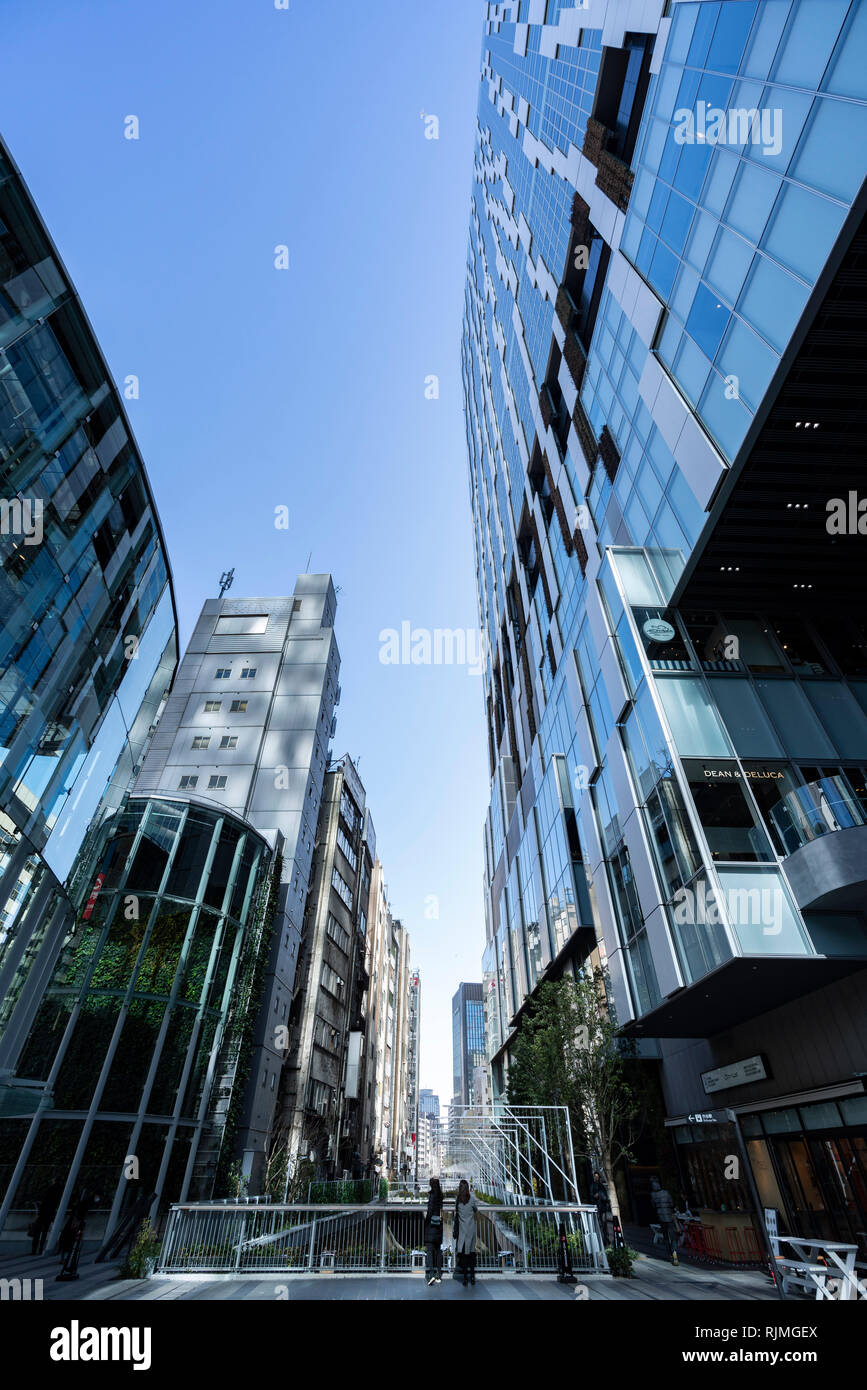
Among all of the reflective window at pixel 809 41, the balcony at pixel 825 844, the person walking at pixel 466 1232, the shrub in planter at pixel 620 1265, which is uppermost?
the reflective window at pixel 809 41

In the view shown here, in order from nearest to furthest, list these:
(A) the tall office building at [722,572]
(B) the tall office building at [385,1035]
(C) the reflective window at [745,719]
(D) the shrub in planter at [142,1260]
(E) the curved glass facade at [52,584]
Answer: (E) the curved glass facade at [52,584] < (D) the shrub in planter at [142,1260] < (A) the tall office building at [722,572] < (C) the reflective window at [745,719] < (B) the tall office building at [385,1035]

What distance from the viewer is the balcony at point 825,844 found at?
1260 centimetres

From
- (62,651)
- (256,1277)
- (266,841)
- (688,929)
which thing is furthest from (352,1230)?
(266,841)

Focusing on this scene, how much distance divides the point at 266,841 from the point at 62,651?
2224 centimetres

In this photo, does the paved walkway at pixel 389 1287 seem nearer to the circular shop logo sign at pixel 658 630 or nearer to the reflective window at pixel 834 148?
the circular shop logo sign at pixel 658 630

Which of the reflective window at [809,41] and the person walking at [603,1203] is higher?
the reflective window at [809,41]

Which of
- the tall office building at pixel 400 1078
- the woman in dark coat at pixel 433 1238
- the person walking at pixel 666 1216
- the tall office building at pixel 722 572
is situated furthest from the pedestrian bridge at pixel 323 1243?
the tall office building at pixel 400 1078

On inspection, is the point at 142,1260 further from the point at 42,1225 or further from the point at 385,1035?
the point at 385,1035

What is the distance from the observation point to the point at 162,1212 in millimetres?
20656

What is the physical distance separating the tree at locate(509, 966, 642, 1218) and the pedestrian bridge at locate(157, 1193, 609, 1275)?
4.08 meters

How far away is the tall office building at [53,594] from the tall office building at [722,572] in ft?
43.7

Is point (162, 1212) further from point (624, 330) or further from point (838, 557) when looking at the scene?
point (624, 330)

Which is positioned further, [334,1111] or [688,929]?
[334,1111]

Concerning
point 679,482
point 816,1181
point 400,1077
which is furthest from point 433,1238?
point 400,1077
